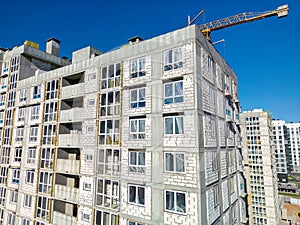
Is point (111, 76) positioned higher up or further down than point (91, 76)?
further down

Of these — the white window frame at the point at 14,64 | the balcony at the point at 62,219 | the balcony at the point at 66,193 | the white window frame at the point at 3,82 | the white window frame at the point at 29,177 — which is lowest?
the balcony at the point at 62,219

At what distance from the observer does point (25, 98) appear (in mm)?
21688

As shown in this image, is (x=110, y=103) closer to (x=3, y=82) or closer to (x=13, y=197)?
(x=13, y=197)

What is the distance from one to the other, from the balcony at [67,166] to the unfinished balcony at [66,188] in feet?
2.84

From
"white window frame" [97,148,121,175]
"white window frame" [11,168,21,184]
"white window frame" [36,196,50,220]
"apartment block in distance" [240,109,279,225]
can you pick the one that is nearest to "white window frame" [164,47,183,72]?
"white window frame" [97,148,121,175]

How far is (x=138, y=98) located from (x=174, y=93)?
2.64 metres

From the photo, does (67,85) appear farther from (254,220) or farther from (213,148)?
(254,220)

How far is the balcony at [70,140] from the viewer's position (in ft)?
53.2

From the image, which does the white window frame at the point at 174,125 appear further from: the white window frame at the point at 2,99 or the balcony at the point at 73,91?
the white window frame at the point at 2,99

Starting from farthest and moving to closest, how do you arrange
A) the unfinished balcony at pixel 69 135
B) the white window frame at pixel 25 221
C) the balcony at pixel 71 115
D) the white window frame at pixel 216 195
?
the white window frame at pixel 25 221, the balcony at pixel 71 115, the unfinished balcony at pixel 69 135, the white window frame at pixel 216 195

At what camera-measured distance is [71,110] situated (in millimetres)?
17188

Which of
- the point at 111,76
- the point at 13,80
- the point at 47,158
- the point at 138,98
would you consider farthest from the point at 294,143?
the point at 13,80

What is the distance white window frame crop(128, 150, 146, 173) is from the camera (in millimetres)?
12453

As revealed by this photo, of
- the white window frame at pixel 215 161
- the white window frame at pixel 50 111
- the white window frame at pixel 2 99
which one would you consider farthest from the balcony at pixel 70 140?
the white window frame at pixel 2 99
